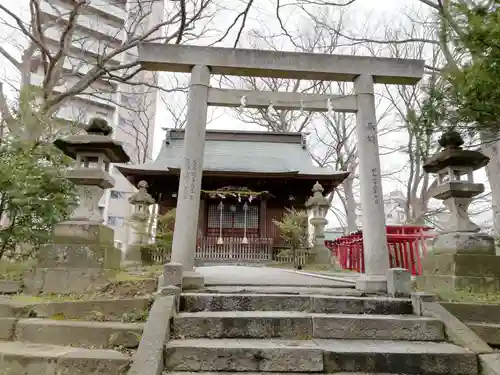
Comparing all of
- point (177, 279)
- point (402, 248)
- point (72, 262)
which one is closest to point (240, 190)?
point (402, 248)

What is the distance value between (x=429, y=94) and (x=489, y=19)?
4.81 feet

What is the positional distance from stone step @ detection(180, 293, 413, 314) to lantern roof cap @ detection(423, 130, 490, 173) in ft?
8.00

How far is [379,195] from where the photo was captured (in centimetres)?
504

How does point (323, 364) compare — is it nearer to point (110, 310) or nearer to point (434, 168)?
point (110, 310)

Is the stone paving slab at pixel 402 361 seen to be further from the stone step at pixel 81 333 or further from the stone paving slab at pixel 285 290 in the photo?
the stone step at pixel 81 333

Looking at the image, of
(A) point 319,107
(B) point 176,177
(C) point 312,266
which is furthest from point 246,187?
(A) point 319,107

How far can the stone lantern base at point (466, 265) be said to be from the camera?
4.64 metres

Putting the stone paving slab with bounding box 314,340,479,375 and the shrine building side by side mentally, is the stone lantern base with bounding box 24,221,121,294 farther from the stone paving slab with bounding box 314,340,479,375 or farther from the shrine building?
the shrine building

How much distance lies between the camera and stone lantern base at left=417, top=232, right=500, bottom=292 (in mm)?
4641

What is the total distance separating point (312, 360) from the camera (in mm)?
3045

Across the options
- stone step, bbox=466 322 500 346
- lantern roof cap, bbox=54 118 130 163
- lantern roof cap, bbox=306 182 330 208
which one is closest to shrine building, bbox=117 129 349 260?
lantern roof cap, bbox=306 182 330 208

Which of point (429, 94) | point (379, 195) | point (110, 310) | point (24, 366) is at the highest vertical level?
point (429, 94)

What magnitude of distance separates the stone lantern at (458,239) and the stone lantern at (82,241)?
4.87 metres

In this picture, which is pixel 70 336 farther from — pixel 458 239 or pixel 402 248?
pixel 402 248
